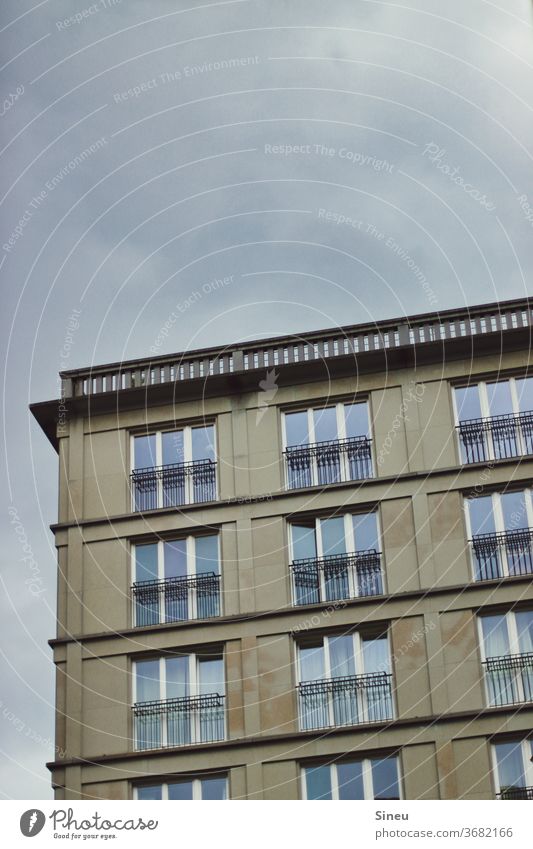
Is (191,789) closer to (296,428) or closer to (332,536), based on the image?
(332,536)

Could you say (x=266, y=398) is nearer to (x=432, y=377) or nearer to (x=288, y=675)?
(x=432, y=377)

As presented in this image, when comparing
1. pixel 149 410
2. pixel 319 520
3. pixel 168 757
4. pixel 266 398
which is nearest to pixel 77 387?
pixel 149 410

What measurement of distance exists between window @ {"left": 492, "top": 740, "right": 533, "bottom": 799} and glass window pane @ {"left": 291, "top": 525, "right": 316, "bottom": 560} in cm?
255

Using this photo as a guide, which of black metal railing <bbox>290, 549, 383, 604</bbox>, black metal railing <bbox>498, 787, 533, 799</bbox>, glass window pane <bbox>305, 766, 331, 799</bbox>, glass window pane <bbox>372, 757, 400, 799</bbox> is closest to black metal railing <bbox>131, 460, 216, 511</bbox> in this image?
black metal railing <bbox>290, 549, 383, 604</bbox>

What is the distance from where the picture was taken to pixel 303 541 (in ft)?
48.0

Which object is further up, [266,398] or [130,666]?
[266,398]

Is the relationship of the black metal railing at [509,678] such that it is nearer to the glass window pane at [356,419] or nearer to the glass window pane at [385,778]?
the glass window pane at [385,778]

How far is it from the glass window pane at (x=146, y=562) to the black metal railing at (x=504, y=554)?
3011 mm

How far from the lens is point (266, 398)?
50.5ft

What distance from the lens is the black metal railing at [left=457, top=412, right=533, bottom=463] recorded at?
14.5 metres

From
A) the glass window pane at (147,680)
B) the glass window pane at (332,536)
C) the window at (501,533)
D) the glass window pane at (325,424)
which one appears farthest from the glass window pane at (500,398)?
the glass window pane at (147,680)
